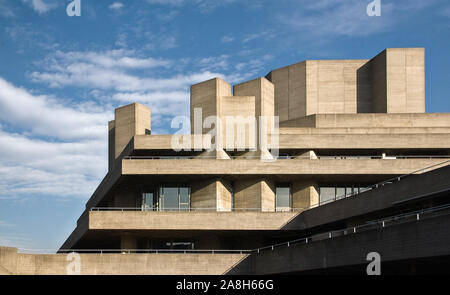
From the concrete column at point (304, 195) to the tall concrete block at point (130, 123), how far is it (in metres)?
13.2

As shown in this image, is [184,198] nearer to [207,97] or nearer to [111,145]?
[207,97]

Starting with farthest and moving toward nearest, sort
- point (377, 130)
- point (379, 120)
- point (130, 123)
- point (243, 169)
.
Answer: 1. point (379, 120)
2. point (130, 123)
3. point (377, 130)
4. point (243, 169)

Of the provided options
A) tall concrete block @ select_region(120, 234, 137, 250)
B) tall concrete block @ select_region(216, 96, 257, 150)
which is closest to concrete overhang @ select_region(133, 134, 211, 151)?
tall concrete block @ select_region(216, 96, 257, 150)

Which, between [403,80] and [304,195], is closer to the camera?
[304,195]

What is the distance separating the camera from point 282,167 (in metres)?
44.0

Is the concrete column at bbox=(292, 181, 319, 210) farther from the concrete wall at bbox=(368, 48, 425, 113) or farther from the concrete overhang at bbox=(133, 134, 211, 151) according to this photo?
the concrete wall at bbox=(368, 48, 425, 113)

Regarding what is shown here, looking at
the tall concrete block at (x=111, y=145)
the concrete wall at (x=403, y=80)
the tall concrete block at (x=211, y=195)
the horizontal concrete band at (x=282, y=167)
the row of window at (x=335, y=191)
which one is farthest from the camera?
the tall concrete block at (x=111, y=145)

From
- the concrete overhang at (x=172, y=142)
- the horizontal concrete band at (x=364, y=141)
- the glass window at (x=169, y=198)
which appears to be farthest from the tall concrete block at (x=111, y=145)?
the horizontal concrete band at (x=364, y=141)

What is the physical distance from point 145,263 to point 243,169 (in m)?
9.58

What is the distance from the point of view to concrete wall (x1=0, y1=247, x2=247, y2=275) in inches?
1574

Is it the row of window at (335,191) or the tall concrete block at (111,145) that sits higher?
the tall concrete block at (111,145)

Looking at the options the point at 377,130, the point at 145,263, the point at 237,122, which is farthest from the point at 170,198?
the point at 377,130

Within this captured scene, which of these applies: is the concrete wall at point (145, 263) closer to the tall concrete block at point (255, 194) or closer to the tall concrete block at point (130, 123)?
the tall concrete block at point (255, 194)

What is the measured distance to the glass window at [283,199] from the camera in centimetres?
4616
